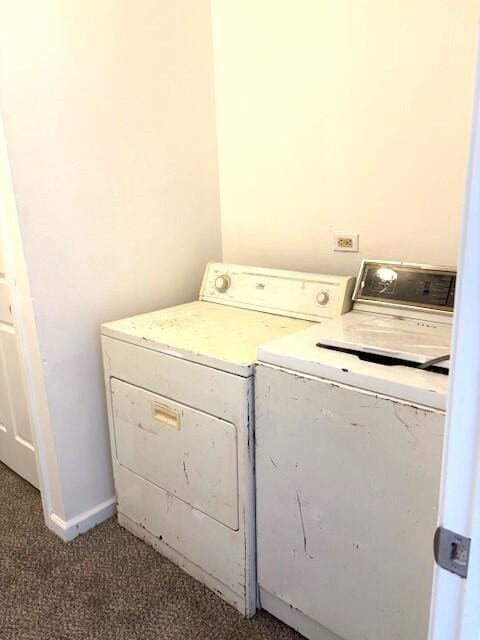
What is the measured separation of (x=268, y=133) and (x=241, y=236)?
0.48 m

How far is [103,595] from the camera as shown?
67.4 inches

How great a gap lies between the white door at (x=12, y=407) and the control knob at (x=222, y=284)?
0.90 meters

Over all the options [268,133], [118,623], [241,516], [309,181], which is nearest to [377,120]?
[309,181]

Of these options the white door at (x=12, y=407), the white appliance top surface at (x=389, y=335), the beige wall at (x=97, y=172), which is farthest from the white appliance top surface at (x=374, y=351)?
the white door at (x=12, y=407)

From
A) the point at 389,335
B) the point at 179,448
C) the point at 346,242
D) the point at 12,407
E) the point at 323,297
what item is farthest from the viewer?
the point at 12,407

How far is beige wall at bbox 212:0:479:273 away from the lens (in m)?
1.62

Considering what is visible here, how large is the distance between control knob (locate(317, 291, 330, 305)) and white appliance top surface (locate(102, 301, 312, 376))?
93mm

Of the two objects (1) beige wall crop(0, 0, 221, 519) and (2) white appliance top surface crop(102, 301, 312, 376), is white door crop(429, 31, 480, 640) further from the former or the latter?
(1) beige wall crop(0, 0, 221, 519)

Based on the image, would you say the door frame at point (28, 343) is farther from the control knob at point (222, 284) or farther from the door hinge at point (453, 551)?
the door hinge at point (453, 551)

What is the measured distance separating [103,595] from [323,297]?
133 cm

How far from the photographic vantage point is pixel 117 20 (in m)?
1.82

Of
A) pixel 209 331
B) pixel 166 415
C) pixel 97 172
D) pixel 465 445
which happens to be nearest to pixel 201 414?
pixel 166 415

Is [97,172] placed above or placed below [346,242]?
above

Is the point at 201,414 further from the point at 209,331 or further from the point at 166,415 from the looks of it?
the point at 209,331
